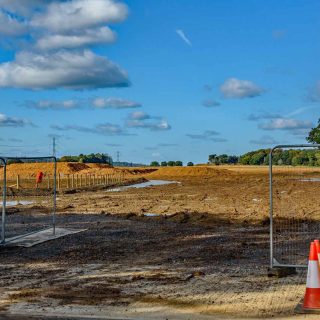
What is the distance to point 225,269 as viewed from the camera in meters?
11.0

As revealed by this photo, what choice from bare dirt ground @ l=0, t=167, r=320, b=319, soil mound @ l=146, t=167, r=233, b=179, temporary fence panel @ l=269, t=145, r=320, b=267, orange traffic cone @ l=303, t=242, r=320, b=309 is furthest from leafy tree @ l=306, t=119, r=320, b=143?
soil mound @ l=146, t=167, r=233, b=179

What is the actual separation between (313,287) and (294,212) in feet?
48.7

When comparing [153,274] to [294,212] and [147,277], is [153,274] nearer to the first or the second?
[147,277]

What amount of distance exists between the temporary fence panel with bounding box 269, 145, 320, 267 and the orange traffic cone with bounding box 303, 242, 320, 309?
1952 millimetres

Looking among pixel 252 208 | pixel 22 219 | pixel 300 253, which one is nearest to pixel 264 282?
pixel 300 253

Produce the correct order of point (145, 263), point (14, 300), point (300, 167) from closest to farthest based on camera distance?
point (14, 300) → point (300, 167) → point (145, 263)

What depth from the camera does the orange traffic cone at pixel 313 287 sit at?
781 cm

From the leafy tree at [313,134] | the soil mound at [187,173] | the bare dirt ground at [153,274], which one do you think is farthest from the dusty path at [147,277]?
the soil mound at [187,173]

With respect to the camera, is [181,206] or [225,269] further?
[181,206]

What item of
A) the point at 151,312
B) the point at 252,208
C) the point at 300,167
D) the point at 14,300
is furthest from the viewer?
the point at 252,208

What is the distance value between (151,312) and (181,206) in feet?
65.7

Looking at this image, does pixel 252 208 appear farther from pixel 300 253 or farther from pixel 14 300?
pixel 14 300

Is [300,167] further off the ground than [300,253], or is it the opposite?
[300,167]

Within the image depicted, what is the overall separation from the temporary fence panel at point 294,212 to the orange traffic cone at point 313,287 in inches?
76.9
